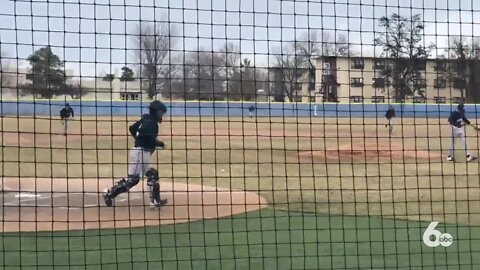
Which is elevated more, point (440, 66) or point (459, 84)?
point (440, 66)

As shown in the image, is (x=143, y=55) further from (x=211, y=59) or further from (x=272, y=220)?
(x=272, y=220)

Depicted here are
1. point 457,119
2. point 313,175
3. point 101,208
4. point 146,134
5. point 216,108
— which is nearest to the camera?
point 101,208

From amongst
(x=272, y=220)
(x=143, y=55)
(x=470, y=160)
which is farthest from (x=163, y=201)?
(x=470, y=160)

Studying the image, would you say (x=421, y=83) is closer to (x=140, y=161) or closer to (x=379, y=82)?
(x=379, y=82)

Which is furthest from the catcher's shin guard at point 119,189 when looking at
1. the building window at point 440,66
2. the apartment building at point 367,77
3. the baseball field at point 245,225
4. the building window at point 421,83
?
the building window at point 440,66

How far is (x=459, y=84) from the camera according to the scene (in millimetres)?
9859

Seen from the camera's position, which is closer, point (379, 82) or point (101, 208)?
point (101, 208)

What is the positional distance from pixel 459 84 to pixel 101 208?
5269mm

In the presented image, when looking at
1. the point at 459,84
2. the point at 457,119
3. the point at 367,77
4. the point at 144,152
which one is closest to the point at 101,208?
the point at 144,152

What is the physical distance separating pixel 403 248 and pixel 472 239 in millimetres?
878

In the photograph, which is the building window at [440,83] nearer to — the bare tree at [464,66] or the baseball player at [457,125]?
the bare tree at [464,66]

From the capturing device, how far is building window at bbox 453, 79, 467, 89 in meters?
9.61

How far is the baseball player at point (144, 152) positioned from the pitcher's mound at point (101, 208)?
198 millimetres

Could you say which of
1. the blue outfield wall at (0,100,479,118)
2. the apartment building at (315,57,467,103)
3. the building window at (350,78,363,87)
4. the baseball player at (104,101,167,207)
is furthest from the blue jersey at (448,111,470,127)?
the baseball player at (104,101,167,207)
